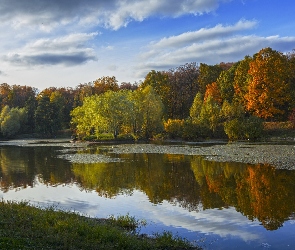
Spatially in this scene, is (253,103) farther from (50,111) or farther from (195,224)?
(50,111)

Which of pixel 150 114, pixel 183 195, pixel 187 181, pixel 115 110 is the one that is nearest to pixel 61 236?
pixel 183 195

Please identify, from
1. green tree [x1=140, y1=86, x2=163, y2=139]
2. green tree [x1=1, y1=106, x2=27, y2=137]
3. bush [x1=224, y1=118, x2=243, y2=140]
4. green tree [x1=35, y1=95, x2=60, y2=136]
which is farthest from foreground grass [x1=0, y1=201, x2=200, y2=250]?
green tree [x1=35, y1=95, x2=60, y2=136]

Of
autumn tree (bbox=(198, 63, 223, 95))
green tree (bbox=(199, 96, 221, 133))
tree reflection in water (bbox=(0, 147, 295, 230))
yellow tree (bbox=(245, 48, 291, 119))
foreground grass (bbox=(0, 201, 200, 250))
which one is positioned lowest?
tree reflection in water (bbox=(0, 147, 295, 230))

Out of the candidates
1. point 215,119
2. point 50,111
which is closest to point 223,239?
point 215,119

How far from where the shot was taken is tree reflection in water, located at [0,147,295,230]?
17500 mm

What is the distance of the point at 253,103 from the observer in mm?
65062

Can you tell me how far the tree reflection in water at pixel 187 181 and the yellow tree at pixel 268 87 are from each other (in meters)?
32.7

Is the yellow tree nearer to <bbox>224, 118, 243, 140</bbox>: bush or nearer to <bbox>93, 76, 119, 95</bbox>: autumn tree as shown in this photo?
<bbox>224, 118, 243, 140</bbox>: bush

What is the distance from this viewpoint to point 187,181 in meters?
24.6

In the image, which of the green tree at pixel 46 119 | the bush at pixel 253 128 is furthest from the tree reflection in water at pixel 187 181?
the green tree at pixel 46 119

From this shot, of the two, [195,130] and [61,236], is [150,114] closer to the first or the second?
[195,130]

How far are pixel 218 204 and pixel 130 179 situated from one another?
9.73 metres

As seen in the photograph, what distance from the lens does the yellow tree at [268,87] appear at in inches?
2532

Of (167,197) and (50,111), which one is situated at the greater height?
(50,111)
